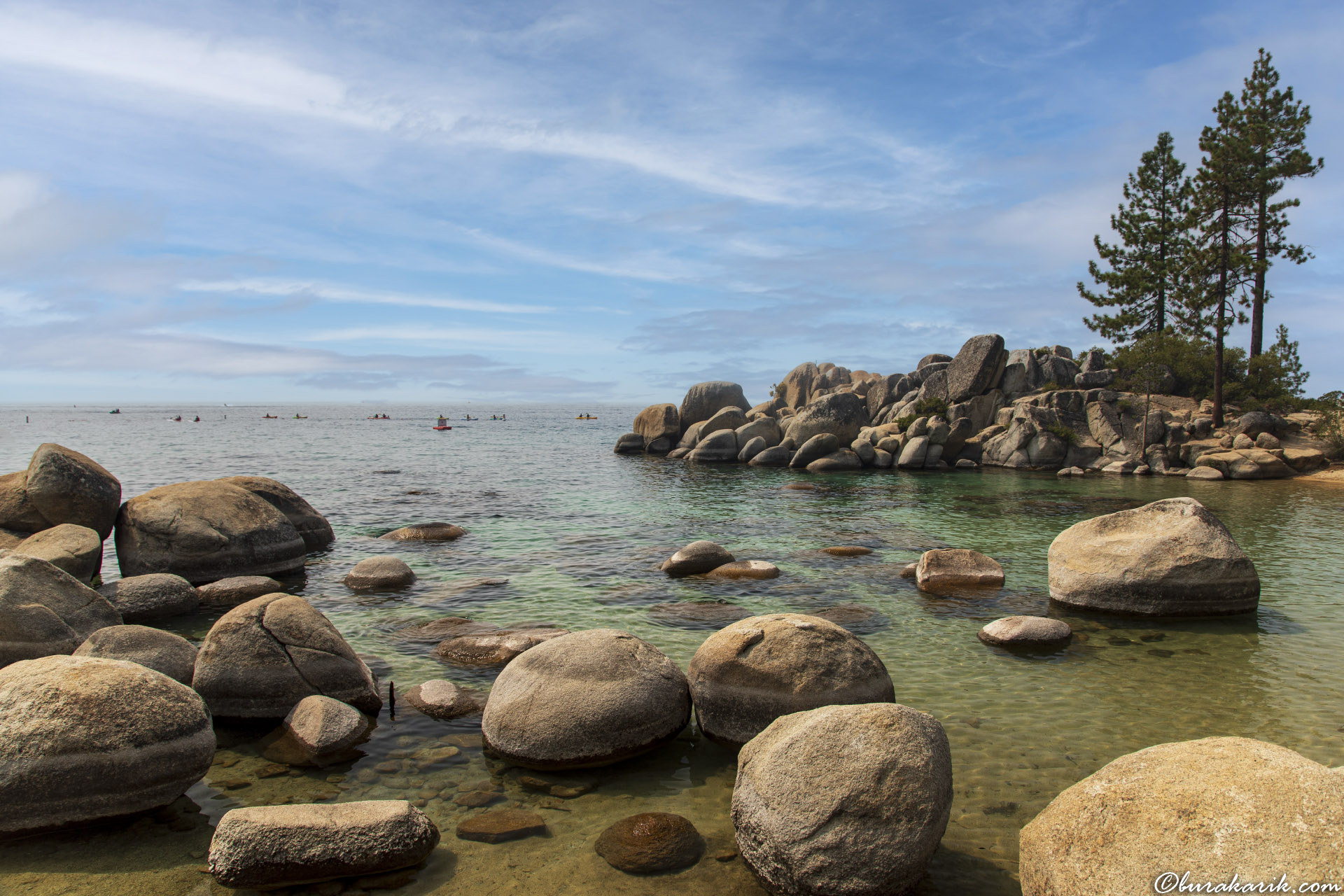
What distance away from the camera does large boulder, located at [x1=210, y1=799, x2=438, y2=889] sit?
17.9 feet

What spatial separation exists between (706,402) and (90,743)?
1803 inches

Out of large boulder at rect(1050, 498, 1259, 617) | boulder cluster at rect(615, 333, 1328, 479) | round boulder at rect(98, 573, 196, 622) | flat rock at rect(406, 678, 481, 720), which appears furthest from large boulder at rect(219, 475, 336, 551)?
boulder cluster at rect(615, 333, 1328, 479)

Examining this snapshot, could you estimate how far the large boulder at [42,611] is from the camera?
8758mm

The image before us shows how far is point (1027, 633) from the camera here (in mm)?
11367

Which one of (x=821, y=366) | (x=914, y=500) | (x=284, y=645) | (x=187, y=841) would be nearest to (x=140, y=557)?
(x=284, y=645)

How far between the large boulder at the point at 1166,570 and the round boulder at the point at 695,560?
692 cm

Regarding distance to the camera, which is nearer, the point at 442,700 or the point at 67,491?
the point at 442,700

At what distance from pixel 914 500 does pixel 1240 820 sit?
2590 centimetres

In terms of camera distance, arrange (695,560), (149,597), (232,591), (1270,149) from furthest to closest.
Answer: (1270,149)
(695,560)
(232,591)
(149,597)

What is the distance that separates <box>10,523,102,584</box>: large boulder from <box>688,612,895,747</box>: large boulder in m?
11.5

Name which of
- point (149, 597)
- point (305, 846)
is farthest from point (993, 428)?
point (305, 846)

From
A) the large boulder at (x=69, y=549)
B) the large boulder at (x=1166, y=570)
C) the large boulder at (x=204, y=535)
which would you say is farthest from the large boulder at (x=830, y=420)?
the large boulder at (x=69, y=549)

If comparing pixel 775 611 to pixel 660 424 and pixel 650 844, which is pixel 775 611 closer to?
pixel 650 844

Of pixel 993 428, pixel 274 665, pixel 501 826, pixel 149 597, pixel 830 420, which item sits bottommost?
pixel 501 826
